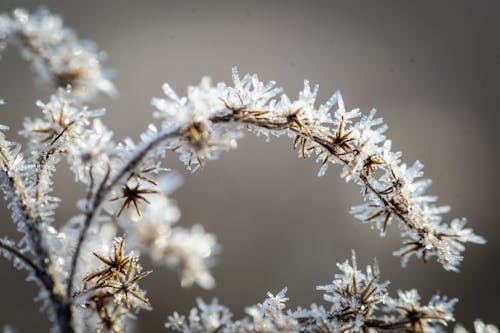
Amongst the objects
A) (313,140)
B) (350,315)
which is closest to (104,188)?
(313,140)

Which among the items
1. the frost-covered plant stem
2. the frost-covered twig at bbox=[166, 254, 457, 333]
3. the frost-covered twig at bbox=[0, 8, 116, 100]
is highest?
the frost-covered twig at bbox=[0, 8, 116, 100]

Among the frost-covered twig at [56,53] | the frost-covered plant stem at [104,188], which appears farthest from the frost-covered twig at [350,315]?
the frost-covered twig at [56,53]

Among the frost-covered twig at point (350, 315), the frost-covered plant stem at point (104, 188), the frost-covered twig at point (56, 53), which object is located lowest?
the frost-covered twig at point (350, 315)

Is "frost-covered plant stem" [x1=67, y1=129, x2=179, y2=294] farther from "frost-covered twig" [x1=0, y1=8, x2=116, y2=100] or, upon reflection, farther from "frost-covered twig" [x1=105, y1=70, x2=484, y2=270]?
"frost-covered twig" [x1=0, y1=8, x2=116, y2=100]

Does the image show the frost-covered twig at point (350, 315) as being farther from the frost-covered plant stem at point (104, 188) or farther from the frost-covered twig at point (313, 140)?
the frost-covered plant stem at point (104, 188)

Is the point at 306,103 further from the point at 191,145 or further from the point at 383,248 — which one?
the point at 383,248

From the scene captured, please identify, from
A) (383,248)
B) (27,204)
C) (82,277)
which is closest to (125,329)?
(82,277)

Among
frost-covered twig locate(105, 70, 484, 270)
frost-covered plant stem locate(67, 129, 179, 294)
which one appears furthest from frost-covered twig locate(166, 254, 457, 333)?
frost-covered plant stem locate(67, 129, 179, 294)

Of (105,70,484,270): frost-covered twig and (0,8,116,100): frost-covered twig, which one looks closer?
(105,70,484,270): frost-covered twig

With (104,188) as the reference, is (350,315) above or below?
below

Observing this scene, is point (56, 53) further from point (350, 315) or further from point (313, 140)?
point (350, 315)

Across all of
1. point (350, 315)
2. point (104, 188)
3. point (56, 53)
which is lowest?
point (350, 315)
